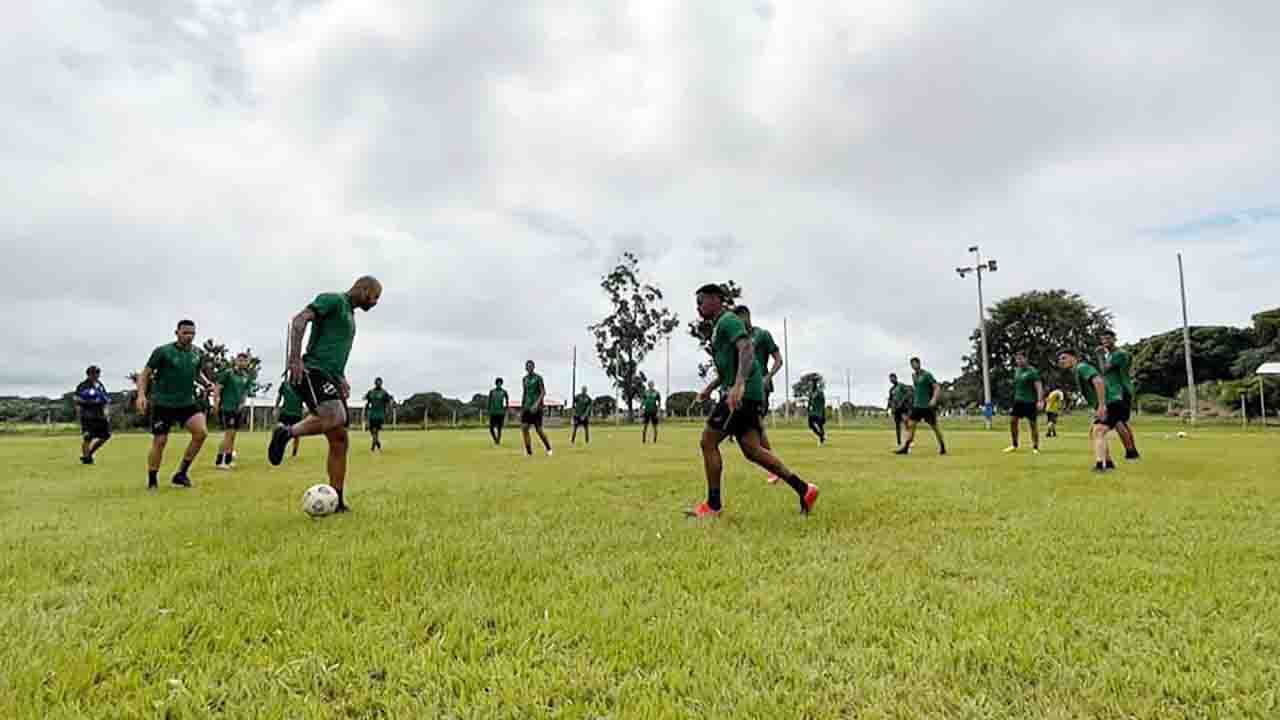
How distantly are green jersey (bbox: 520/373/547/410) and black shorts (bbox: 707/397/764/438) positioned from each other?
967cm

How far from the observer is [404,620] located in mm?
3068

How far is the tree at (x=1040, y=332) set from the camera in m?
64.5

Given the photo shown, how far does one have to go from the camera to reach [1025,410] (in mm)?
14750

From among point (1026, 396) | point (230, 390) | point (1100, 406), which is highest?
point (230, 390)

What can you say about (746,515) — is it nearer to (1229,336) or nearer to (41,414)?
(41,414)

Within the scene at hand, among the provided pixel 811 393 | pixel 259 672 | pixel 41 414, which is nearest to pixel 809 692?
pixel 259 672

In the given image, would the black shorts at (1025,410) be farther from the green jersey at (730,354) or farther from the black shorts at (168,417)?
the black shorts at (168,417)

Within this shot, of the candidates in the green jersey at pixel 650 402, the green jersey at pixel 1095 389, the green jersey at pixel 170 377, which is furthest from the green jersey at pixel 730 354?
the green jersey at pixel 650 402

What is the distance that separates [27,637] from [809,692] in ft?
10.3

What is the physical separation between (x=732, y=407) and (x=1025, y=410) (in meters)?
11.7

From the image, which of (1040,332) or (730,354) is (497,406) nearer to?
(730,354)

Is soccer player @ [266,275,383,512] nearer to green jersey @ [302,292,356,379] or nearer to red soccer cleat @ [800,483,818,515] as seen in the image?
green jersey @ [302,292,356,379]

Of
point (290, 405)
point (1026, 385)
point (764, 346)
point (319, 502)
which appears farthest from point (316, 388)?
point (1026, 385)

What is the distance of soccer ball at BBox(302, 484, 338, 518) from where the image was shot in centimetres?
568
